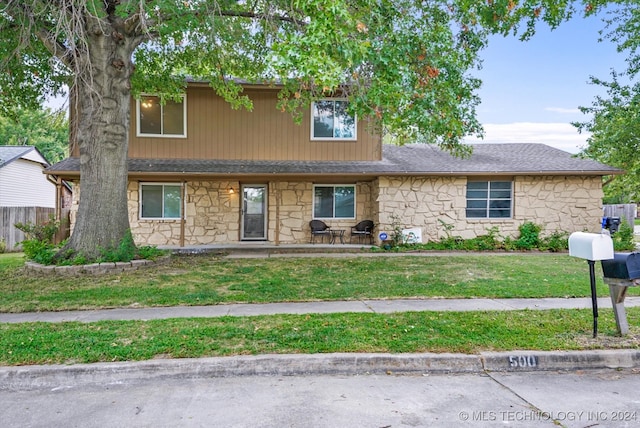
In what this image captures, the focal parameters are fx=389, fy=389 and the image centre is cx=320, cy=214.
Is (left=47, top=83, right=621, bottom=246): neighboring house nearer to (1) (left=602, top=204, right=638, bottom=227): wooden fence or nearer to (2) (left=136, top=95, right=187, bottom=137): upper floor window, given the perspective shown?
(2) (left=136, top=95, right=187, bottom=137): upper floor window

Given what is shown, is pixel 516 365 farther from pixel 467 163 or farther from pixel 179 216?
pixel 179 216

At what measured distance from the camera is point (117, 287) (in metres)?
6.73

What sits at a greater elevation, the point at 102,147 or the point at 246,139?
the point at 246,139

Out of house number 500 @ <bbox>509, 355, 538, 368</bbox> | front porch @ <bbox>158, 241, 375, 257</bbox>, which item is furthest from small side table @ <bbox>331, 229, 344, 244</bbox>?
house number 500 @ <bbox>509, 355, 538, 368</bbox>

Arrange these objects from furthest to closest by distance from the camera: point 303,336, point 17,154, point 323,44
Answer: point 17,154 < point 323,44 < point 303,336

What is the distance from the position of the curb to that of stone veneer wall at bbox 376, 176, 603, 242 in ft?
29.1

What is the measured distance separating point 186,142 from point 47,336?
31.5 ft

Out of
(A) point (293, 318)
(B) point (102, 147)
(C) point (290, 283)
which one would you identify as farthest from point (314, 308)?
(B) point (102, 147)

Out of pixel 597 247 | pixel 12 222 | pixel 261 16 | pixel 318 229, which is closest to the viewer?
pixel 597 247

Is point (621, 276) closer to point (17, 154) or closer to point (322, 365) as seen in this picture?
point (322, 365)

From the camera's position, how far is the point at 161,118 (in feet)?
42.2

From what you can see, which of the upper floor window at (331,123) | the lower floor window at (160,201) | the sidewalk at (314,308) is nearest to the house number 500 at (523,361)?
the sidewalk at (314,308)

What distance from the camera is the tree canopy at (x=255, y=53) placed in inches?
245

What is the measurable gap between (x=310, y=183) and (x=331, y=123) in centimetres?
218
